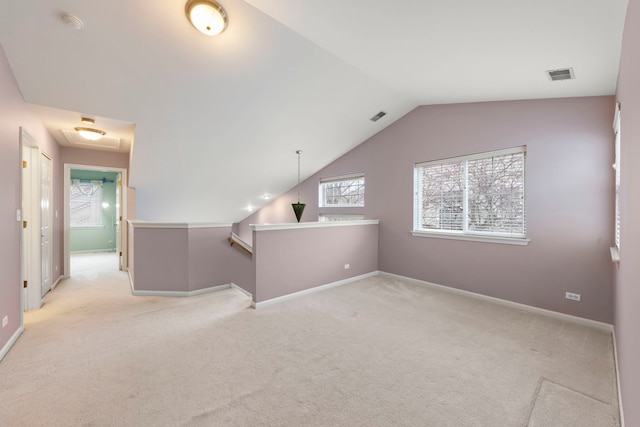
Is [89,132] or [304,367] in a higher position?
[89,132]

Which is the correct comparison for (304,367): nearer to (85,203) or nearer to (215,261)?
(215,261)

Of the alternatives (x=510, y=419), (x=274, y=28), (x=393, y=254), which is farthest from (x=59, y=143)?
(x=510, y=419)

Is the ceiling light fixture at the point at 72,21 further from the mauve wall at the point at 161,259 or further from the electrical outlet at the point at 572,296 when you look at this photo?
the electrical outlet at the point at 572,296

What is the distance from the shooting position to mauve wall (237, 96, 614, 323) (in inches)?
116

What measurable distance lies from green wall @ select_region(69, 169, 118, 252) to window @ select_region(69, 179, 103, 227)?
12cm

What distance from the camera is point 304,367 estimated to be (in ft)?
7.13

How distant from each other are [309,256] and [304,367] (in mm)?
1993

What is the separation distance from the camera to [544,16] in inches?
72.2

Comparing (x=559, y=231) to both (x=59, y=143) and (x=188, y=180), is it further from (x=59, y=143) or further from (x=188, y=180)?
(x=59, y=143)

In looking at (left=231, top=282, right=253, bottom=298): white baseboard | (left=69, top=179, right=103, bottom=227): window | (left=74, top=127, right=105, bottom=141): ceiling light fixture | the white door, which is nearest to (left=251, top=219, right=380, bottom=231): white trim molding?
(left=231, top=282, right=253, bottom=298): white baseboard

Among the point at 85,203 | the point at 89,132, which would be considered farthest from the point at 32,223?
the point at 85,203

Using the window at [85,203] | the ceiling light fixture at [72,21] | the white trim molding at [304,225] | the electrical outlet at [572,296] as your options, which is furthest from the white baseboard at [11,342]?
the window at [85,203]

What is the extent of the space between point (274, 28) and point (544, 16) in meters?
2.19

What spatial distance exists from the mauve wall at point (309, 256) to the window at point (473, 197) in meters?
1.04
